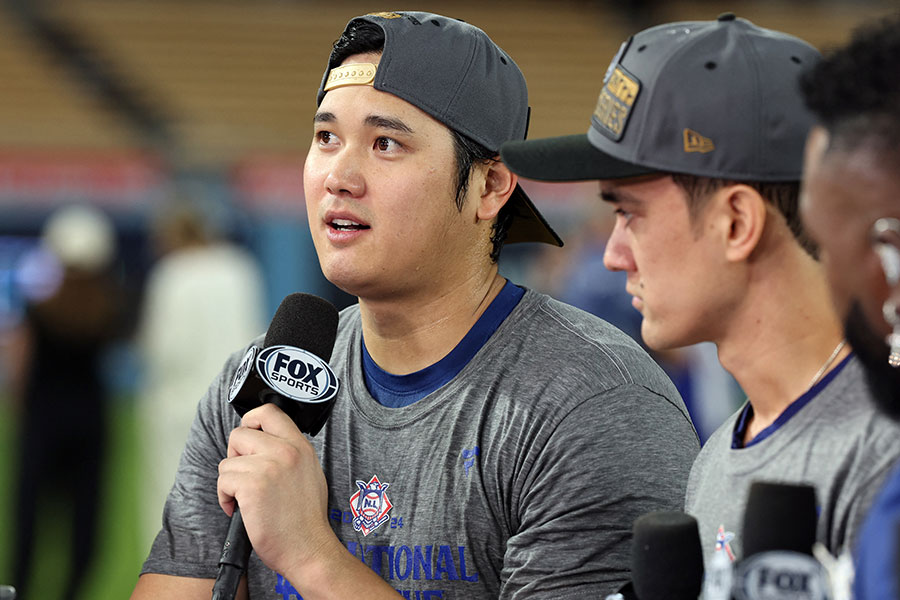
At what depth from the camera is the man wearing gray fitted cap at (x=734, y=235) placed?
59.2 inches

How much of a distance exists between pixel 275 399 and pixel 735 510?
0.72m

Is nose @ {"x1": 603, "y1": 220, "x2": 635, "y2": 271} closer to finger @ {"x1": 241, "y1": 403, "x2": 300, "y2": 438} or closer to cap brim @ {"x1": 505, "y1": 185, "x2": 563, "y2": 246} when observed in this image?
finger @ {"x1": 241, "y1": 403, "x2": 300, "y2": 438}

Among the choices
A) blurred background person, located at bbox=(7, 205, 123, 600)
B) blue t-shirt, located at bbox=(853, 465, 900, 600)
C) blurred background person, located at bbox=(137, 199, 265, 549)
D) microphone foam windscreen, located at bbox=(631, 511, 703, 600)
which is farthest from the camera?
blurred background person, located at bbox=(137, 199, 265, 549)

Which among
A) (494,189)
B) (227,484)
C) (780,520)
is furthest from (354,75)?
(780,520)

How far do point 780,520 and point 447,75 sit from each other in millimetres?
1215

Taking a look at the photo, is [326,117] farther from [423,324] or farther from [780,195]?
[780,195]

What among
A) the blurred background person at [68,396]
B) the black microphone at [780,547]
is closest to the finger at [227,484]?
the black microphone at [780,547]

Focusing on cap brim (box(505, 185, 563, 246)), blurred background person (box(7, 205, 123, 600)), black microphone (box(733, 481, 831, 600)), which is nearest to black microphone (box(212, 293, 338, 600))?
cap brim (box(505, 185, 563, 246))

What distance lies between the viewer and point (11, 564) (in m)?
5.25

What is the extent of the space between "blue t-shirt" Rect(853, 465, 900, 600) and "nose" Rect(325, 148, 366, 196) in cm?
123

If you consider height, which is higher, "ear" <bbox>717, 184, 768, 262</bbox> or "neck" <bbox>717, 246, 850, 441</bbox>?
"ear" <bbox>717, 184, 768, 262</bbox>

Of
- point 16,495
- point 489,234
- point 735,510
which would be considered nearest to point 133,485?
point 16,495

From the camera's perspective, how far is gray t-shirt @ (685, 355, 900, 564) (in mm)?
1334

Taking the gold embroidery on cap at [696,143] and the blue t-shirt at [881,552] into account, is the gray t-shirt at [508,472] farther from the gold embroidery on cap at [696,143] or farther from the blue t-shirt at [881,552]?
the blue t-shirt at [881,552]
